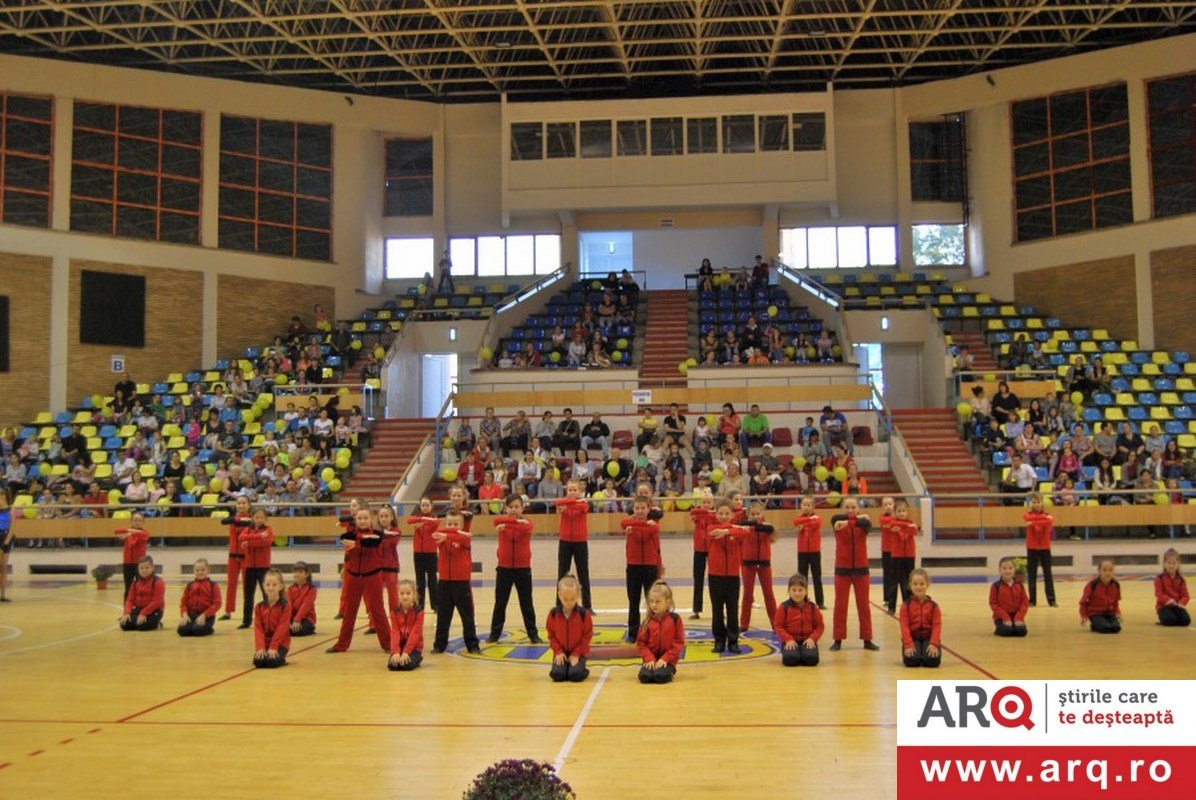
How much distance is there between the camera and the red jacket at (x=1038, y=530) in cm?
1797

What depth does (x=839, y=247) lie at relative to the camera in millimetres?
39844

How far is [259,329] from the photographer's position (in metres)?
36.2

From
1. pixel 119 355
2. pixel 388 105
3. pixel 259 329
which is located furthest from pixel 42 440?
pixel 388 105

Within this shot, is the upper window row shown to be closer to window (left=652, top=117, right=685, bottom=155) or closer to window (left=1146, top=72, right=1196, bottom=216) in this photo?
window (left=652, top=117, right=685, bottom=155)

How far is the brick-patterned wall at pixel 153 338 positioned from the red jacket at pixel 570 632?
2516 cm

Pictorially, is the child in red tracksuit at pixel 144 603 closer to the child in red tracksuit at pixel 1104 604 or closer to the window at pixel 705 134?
the child in red tracksuit at pixel 1104 604

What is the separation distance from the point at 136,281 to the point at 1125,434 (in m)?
27.2

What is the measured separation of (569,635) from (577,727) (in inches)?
97.8

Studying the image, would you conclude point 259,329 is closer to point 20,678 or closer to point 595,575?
point 595,575

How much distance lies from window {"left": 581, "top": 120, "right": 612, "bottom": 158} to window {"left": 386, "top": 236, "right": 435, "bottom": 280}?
667cm

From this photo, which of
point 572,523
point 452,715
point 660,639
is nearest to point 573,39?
point 572,523

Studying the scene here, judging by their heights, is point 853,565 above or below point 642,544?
below

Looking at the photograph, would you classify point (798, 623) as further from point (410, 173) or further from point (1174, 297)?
point (410, 173)

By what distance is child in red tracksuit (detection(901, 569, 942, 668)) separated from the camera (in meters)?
12.2
